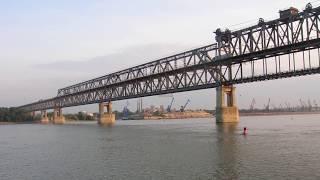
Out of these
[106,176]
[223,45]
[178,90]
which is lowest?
[106,176]

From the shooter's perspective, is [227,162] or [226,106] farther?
[226,106]

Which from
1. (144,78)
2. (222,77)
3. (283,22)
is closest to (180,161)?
(283,22)

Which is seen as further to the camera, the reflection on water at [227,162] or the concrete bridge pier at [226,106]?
the concrete bridge pier at [226,106]

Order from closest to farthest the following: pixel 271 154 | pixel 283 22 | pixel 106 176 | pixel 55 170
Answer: pixel 106 176 < pixel 55 170 < pixel 271 154 < pixel 283 22

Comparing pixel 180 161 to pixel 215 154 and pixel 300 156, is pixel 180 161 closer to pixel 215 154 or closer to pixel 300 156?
pixel 215 154

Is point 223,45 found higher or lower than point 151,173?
higher

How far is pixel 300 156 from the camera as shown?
44.4 metres

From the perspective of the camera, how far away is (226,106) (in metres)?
126

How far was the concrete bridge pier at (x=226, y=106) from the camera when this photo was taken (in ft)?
407

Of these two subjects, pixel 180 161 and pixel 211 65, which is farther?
pixel 211 65

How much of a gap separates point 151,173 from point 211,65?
9016cm

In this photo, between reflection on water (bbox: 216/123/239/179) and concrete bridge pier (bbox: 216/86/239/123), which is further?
concrete bridge pier (bbox: 216/86/239/123)

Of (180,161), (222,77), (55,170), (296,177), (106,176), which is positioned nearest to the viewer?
(296,177)

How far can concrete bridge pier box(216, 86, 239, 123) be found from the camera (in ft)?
407
